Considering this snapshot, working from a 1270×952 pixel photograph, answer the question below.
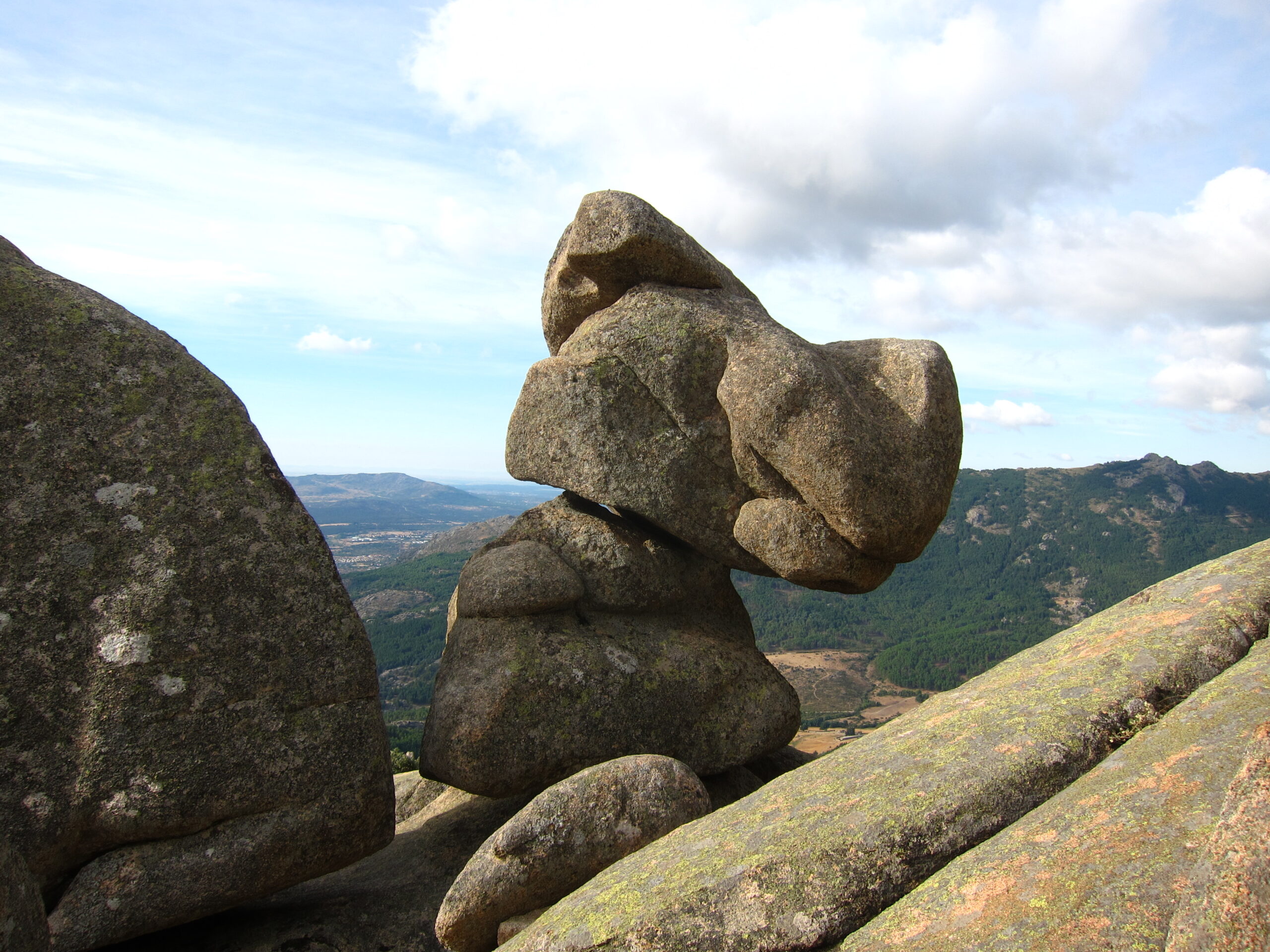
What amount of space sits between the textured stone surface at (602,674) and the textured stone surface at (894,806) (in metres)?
3.65

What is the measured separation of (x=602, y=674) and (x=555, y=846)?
3.62 meters

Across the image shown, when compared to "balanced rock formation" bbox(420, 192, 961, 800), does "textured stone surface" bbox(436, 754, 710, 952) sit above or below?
below

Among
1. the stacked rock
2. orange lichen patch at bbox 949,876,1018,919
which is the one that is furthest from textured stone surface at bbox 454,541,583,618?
orange lichen patch at bbox 949,876,1018,919

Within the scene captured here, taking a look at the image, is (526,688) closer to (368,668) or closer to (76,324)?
(368,668)

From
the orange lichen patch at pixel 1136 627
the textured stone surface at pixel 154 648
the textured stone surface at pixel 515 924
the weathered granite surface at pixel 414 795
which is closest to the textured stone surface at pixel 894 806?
the orange lichen patch at pixel 1136 627

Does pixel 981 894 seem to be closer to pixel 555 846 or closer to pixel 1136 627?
pixel 1136 627

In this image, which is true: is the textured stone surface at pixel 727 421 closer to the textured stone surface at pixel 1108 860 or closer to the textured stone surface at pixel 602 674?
the textured stone surface at pixel 602 674

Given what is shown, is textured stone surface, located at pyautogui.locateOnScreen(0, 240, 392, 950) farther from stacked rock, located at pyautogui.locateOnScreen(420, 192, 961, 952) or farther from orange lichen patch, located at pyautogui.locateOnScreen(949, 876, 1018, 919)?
orange lichen patch, located at pyautogui.locateOnScreen(949, 876, 1018, 919)

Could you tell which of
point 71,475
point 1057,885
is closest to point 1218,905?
point 1057,885

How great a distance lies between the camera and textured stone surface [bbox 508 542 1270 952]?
628cm

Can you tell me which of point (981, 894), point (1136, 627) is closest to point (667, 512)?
point (1136, 627)

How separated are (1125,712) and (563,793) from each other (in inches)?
227

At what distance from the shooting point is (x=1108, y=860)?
17.0 ft

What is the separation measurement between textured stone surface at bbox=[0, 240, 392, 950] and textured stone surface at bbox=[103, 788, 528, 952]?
2.76 feet
